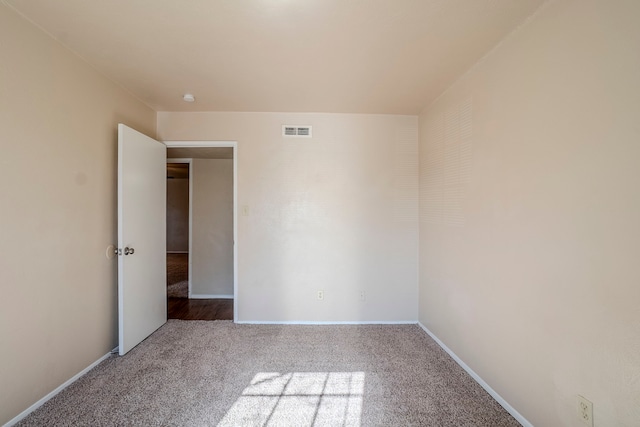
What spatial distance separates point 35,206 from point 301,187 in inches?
83.5

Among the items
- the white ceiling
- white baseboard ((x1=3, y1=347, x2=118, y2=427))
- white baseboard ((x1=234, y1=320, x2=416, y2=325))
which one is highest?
the white ceiling

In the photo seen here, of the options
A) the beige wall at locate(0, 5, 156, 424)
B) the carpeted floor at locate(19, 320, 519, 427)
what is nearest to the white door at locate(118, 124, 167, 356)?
the beige wall at locate(0, 5, 156, 424)

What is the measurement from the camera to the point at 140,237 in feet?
8.20

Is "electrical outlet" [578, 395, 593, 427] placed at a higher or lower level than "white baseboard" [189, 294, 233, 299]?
higher

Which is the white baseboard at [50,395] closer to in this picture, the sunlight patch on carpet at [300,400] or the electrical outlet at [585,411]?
the sunlight patch on carpet at [300,400]

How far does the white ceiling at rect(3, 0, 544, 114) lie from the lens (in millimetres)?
1451

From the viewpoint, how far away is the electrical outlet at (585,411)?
1.19 meters

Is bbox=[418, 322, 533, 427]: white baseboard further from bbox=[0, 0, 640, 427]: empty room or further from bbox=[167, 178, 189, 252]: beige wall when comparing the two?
bbox=[167, 178, 189, 252]: beige wall

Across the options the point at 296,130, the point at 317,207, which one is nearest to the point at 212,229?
the point at 317,207

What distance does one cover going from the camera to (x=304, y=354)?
234cm

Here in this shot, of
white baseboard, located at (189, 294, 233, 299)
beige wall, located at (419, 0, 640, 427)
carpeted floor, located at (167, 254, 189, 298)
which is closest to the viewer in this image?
beige wall, located at (419, 0, 640, 427)

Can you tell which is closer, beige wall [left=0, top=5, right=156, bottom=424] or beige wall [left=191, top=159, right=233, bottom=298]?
beige wall [left=0, top=5, right=156, bottom=424]

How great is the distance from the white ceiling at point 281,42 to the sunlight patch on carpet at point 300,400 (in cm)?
245

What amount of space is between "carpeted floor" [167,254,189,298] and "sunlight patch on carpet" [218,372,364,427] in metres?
2.86
